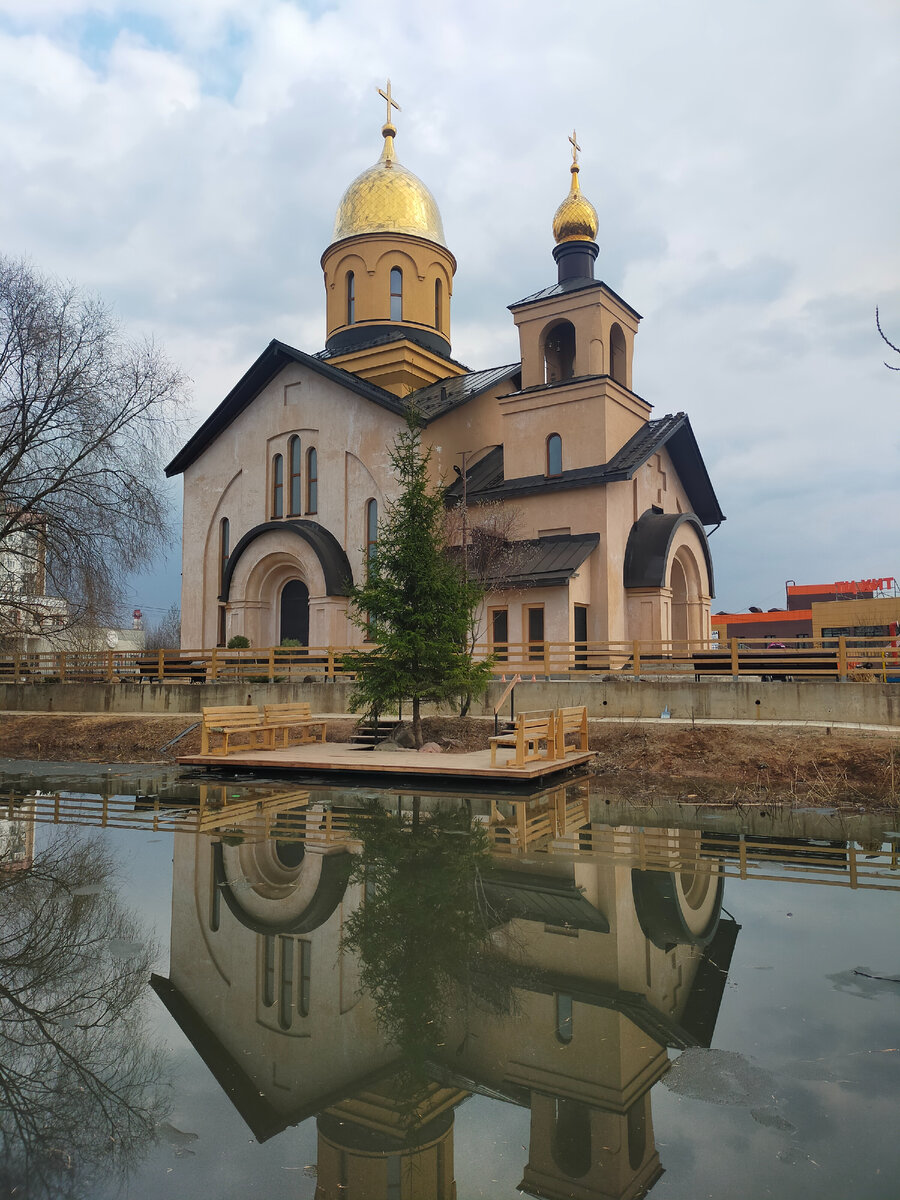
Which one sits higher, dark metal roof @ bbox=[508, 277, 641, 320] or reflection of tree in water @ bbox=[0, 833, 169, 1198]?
dark metal roof @ bbox=[508, 277, 641, 320]

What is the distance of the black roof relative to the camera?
24156mm

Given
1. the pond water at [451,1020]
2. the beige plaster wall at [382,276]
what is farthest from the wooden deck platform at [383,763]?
the beige plaster wall at [382,276]

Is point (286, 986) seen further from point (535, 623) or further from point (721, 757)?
point (535, 623)

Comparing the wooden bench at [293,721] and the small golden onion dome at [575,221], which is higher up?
the small golden onion dome at [575,221]

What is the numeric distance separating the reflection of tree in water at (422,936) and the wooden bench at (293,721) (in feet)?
24.8

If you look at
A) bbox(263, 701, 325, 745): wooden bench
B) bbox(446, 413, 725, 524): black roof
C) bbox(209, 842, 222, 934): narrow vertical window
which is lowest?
bbox(209, 842, 222, 934): narrow vertical window

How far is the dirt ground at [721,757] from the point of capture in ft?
41.4

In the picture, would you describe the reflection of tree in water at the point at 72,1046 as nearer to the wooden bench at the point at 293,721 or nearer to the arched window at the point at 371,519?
the wooden bench at the point at 293,721

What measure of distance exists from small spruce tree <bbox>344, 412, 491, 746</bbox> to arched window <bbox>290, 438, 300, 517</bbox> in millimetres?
12585

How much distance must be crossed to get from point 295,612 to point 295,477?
4.51 meters

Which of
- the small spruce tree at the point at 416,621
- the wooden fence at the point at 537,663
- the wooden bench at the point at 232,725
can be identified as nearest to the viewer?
the wooden bench at the point at 232,725

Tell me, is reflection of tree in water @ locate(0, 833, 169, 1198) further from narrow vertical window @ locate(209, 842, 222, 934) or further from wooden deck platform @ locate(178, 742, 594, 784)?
wooden deck platform @ locate(178, 742, 594, 784)

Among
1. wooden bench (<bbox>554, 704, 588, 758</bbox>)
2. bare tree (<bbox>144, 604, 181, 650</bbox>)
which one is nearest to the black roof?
wooden bench (<bbox>554, 704, 588, 758</bbox>)

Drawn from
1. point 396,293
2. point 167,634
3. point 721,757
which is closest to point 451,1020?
point 721,757
